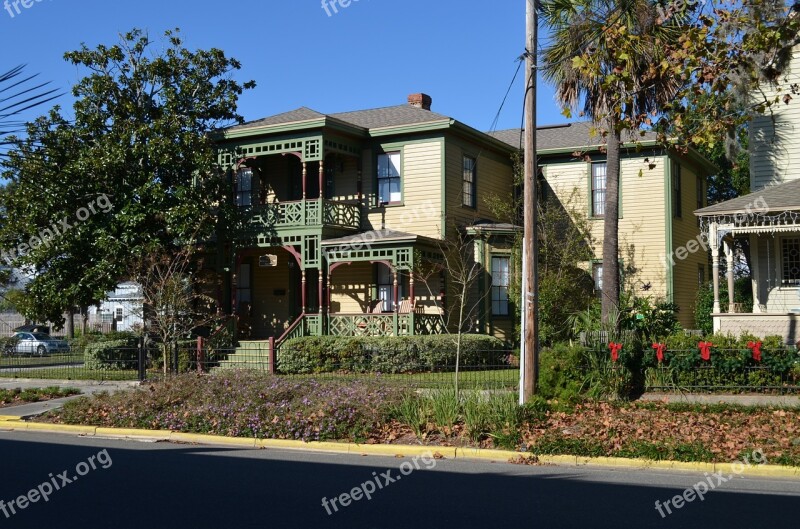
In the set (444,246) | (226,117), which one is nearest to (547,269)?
(444,246)

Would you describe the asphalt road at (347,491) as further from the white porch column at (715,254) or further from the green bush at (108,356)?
the white porch column at (715,254)

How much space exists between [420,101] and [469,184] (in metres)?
4.60

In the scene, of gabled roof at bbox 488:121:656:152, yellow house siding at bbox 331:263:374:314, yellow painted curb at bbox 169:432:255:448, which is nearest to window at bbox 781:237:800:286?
gabled roof at bbox 488:121:656:152

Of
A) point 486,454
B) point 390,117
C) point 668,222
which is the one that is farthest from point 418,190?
point 486,454

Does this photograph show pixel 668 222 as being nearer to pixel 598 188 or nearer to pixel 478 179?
pixel 598 188

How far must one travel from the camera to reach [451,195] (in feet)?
82.5

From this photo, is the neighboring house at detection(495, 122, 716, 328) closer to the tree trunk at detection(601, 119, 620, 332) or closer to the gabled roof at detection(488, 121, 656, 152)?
the gabled roof at detection(488, 121, 656, 152)

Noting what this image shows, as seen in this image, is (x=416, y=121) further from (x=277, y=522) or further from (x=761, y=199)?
(x=277, y=522)

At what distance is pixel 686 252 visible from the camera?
27938mm

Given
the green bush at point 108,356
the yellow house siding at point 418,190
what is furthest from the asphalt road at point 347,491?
the yellow house siding at point 418,190

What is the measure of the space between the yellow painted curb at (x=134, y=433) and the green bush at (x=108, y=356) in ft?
23.8

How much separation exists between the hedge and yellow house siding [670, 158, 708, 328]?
8.44 metres

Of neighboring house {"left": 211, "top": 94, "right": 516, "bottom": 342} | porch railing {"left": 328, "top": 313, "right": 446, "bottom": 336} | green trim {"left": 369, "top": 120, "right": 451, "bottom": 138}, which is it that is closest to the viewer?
porch railing {"left": 328, "top": 313, "right": 446, "bottom": 336}

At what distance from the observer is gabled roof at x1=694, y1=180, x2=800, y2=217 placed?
20.3 meters
